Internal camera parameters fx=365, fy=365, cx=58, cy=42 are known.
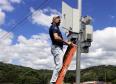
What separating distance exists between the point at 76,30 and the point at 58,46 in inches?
40.8

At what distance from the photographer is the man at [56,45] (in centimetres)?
976

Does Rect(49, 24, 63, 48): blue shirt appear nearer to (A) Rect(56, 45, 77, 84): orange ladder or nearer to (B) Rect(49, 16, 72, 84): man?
(B) Rect(49, 16, 72, 84): man

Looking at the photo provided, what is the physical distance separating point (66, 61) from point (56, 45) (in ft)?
1.76

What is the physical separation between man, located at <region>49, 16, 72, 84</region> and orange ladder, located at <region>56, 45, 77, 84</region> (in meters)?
0.11

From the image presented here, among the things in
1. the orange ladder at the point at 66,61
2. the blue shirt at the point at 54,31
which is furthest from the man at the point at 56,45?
the orange ladder at the point at 66,61

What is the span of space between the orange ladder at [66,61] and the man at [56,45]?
11cm

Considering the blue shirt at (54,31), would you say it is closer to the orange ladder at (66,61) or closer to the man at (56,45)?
the man at (56,45)

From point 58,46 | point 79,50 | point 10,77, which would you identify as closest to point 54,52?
point 58,46

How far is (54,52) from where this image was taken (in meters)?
9.87

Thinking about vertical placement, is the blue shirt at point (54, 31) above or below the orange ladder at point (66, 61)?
above

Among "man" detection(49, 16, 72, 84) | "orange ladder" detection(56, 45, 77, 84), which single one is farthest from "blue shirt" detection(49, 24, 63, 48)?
"orange ladder" detection(56, 45, 77, 84)

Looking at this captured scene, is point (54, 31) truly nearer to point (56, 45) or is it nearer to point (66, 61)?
point (56, 45)

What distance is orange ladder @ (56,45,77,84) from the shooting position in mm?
9796

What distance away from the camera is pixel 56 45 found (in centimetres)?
989
